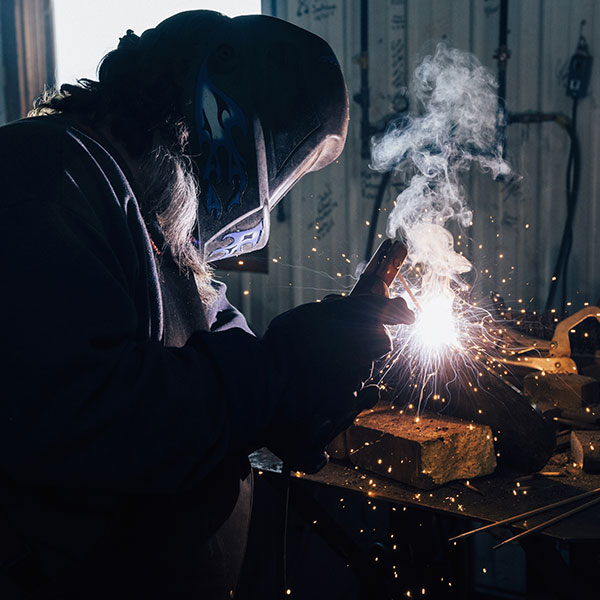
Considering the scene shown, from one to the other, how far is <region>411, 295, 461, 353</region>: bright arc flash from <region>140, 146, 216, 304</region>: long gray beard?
114 cm

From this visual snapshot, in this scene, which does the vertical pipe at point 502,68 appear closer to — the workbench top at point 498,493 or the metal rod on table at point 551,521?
the workbench top at point 498,493

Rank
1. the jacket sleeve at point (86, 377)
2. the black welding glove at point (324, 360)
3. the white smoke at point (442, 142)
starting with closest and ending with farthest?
1. the jacket sleeve at point (86, 377)
2. the black welding glove at point (324, 360)
3. the white smoke at point (442, 142)

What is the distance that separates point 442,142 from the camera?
377 cm

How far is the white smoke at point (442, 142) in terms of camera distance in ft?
12.1

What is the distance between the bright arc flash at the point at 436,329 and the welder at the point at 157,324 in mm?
921

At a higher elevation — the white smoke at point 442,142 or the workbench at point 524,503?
the white smoke at point 442,142

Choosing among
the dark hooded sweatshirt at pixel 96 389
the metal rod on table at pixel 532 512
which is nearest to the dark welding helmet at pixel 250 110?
Result: the dark hooded sweatshirt at pixel 96 389

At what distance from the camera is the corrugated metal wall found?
359 centimetres

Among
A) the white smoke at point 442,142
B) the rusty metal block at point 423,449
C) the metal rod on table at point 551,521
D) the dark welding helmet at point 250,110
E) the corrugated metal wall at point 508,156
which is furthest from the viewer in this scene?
the white smoke at point 442,142

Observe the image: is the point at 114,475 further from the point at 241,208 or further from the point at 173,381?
the point at 241,208

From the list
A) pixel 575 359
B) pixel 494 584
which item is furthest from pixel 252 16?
pixel 494 584

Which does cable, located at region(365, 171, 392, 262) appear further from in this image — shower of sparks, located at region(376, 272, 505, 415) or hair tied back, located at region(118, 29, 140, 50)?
hair tied back, located at region(118, 29, 140, 50)

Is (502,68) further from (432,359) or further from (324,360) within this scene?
(324,360)

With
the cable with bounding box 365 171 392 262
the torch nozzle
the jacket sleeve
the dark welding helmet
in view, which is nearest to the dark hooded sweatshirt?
the jacket sleeve
